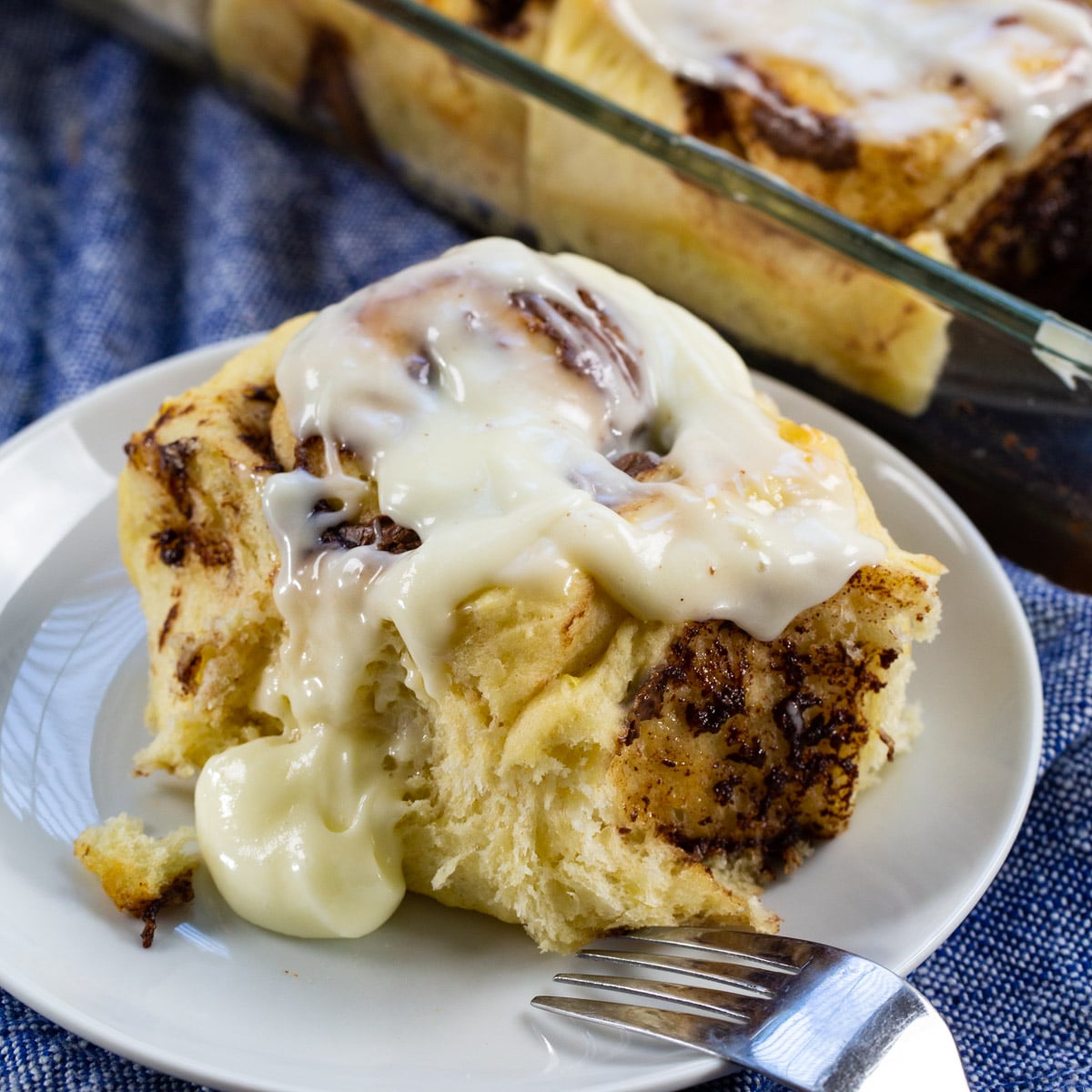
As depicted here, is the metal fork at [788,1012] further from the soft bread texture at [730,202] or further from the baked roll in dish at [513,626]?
the soft bread texture at [730,202]

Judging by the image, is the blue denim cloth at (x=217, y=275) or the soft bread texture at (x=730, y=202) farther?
the soft bread texture at (x=730, y=202)

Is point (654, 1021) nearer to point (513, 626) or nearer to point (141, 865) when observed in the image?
point (513, 626)

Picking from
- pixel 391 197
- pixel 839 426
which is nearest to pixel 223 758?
pixel 839 426

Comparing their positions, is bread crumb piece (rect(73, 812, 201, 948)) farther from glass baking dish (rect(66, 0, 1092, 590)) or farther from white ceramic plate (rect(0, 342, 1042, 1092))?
glass baking dish (rect(66, 0, 1092, 590))

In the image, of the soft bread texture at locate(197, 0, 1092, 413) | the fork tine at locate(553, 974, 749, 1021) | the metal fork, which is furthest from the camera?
the soft bread texture at locate(197, 0, 1092, 413)

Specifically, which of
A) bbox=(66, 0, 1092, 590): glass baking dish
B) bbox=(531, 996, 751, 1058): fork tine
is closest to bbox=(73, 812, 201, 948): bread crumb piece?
bbox=(531, 996, 751, 1058): fork tine

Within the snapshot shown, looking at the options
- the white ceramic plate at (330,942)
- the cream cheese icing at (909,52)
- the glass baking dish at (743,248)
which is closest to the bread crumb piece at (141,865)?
the white ceramic plate at (330,942)
